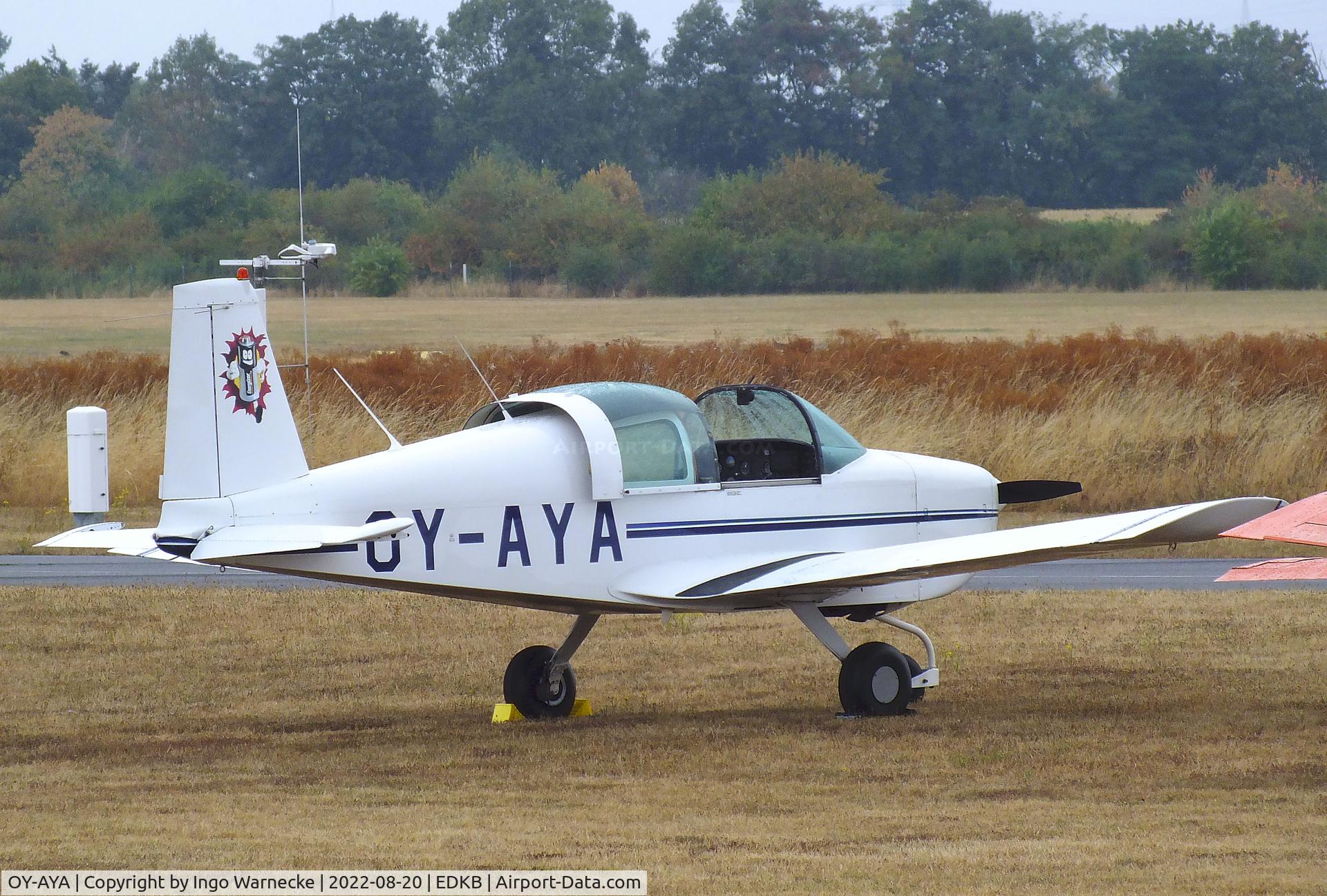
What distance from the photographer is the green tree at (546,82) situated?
314 ft

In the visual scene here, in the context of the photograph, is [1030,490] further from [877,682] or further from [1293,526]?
Answer: [1293,526]

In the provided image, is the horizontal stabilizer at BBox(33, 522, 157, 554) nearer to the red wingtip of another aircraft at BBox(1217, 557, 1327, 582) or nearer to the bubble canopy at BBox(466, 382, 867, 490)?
the bubble canopy at BBox(466, 382, 867, 490)

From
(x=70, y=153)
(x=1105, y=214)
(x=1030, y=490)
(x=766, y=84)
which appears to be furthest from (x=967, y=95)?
(x=1030, y=490)

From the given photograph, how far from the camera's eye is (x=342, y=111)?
292 ft

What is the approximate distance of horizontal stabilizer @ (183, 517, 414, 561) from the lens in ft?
27.1

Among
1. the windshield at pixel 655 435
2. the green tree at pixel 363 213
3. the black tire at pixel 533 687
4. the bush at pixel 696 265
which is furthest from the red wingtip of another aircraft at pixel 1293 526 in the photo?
the green tree at pixel 363 213

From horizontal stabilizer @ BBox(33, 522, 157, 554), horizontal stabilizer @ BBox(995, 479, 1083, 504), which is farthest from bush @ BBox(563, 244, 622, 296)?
horizontal stabilizer @ BBox(33, 522, 157, 554)

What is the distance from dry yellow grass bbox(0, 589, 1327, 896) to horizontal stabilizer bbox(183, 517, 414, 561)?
1148 millimetres

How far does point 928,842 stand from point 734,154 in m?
91.0

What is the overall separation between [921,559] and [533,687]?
2.57 meters

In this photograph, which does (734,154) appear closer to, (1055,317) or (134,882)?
(1055,317)

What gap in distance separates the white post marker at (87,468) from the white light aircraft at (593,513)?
9.80 metres

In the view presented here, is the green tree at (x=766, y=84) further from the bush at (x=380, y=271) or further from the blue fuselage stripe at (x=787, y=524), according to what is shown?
the blue fuselage stripe at (x=787, y=524)

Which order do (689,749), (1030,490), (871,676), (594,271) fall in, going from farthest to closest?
(594,271) < (1030,490) < (871,676) < (689,749)
